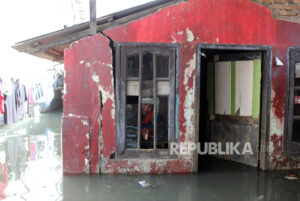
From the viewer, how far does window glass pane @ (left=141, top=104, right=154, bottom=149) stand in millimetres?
4640

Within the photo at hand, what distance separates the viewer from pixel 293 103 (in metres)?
4.76

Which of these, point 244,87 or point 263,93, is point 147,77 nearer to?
point 244,87

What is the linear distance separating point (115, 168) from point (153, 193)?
100cm

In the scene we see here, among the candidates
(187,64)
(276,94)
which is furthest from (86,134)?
(276,94)

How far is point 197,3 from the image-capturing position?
4.46 meters

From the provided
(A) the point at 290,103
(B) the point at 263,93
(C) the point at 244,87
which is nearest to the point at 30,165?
(C) the point at 244,87

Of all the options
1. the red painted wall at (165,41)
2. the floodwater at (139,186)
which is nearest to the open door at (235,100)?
the floodwater at (139,186)

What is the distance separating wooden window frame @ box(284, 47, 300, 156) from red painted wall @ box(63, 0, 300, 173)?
34cm

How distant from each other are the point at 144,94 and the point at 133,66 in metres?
0.54

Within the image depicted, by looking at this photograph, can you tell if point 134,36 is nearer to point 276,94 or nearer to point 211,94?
point 211,94

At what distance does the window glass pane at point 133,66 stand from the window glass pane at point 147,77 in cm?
13

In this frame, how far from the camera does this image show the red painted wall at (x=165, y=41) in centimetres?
439

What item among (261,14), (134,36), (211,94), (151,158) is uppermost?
(261,14)

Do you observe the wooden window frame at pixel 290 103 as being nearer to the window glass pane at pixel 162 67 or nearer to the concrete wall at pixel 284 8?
the concrete wall at pixel 284 8
